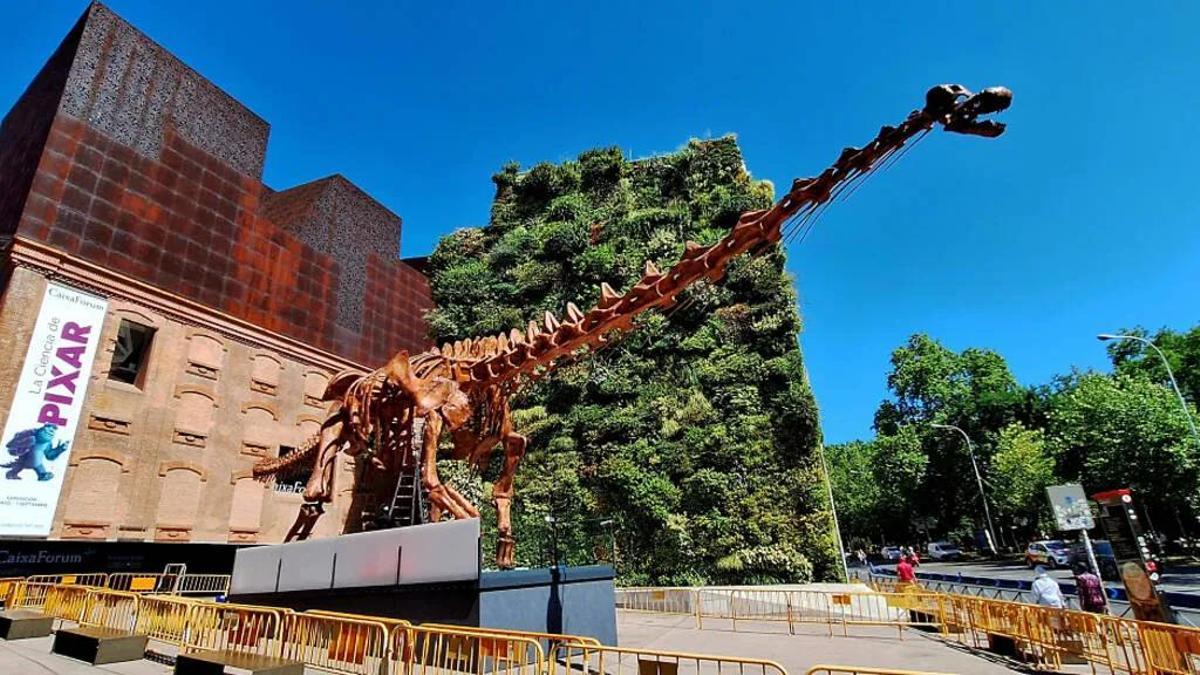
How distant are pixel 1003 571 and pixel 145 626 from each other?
33.6 metres

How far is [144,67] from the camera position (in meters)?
22.1

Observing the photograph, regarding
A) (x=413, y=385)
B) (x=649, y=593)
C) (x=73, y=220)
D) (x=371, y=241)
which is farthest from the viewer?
(x=371, y=241)

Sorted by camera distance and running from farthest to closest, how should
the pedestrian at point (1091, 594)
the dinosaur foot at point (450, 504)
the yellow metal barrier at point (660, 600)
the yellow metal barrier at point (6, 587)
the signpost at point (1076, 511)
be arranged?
1. the yellow metal barrier at point (660, 600)
2. the yellow metal barrier at point (6, 587)
3. the signpost at point (1076, 511)
4. the pedestrian at point (1091, 594)
5. the dinosaur foot at point (450, 504)

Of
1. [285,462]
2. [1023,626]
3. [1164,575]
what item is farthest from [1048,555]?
[285,462]

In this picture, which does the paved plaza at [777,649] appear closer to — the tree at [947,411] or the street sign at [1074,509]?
the street sign at [1074,509]

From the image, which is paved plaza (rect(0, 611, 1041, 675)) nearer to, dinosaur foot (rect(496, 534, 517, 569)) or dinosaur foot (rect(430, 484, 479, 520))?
dinosaur foot (rect(496, 534, 517, 569))

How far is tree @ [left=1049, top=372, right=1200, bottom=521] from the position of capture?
21.7 meters

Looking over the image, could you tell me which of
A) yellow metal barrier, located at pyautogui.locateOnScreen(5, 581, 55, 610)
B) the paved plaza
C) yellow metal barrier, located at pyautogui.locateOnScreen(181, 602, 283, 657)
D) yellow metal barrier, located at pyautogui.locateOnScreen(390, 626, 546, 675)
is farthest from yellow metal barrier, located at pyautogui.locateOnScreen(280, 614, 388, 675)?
yellow metal barrier, located at pyautogui.locateOnScreen(5, 581, 55, 610)

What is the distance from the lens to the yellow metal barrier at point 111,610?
9.10 meters

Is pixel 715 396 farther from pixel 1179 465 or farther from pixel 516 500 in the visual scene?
pixel 1179 465

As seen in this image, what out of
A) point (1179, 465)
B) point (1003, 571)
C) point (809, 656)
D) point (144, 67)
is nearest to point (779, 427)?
→ point (809, 656)

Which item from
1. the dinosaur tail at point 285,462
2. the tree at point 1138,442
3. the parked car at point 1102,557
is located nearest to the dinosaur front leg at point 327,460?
the dinosaur tail at point 285,462

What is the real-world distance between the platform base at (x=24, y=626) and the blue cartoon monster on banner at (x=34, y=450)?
9.32 meters

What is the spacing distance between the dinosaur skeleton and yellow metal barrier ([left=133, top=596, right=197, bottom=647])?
2245mm
